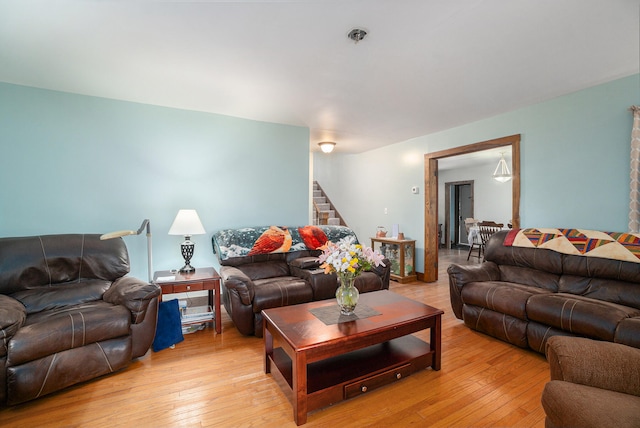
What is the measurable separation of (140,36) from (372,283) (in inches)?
125

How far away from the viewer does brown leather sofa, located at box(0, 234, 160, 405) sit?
179 cm

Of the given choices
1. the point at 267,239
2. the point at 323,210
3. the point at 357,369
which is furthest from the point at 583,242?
the point at 323,210

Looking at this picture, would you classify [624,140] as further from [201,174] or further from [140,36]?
[201,174]

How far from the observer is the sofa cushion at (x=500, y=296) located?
250 centimetres

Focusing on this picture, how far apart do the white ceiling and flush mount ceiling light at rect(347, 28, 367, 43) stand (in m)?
0.04

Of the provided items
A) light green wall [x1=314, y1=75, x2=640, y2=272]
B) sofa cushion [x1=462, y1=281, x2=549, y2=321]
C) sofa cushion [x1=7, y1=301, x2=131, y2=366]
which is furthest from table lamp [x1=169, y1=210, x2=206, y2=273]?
light green wall [x1=314, y1=75, x2=640, y2=272]

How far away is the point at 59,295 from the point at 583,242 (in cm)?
460

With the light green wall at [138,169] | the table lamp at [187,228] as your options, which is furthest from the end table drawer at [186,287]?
the light green wall at [138,169]

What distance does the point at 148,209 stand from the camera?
11.3 feet

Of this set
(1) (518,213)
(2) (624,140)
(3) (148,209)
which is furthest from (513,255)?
(3) (148,209)

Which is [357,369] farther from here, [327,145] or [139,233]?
[327,145]

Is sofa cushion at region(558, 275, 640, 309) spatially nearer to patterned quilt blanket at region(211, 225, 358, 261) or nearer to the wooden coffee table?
the wooden coffee table

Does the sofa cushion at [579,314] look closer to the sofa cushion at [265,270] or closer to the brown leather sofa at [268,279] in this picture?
the brown leather sofa at [268,279]

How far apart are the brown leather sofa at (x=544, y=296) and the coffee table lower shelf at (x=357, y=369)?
36.1 inches
